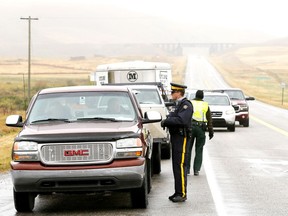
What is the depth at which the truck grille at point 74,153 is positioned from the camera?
967 cm

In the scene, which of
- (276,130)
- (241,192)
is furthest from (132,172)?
(276,130)

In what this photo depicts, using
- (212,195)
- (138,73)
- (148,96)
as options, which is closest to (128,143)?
(212,195)

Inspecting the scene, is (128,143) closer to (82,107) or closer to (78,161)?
(78,161)

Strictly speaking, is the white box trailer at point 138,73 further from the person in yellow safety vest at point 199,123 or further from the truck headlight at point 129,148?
the truck headlight at point 129,148

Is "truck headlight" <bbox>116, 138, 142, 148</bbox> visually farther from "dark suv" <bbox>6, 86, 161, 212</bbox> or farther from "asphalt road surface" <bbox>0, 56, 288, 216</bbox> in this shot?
"asphalt road surface" <bbox>0, 56, 288, 216</bbox>

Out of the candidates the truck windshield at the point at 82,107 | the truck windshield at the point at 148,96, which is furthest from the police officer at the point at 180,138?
the truck windshield at the point at 148,96

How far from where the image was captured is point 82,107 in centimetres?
1105

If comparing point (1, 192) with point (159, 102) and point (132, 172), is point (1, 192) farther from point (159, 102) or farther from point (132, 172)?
point (159, 102)

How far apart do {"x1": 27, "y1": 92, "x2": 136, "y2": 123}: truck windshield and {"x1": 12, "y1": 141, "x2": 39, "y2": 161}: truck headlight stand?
3.21 ft

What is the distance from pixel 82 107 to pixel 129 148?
1.54 metres

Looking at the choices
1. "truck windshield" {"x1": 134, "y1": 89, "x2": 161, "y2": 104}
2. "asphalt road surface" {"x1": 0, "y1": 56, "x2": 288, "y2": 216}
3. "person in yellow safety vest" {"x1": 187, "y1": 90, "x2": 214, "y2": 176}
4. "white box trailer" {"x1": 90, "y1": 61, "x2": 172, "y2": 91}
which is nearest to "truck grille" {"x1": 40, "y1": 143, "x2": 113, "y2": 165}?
"asphalt road surface" {"x1": 0, "y1": 56, "x2": 288, "y2": 216}

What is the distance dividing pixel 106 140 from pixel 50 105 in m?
1.65

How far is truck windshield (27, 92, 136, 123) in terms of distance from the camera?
35.5 ft

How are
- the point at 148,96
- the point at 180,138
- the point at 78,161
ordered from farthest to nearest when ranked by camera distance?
1. the point at 148,96
2. the point at 180,138
3. the point at 78,161
